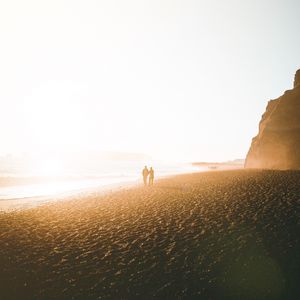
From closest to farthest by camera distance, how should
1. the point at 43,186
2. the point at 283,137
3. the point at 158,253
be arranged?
the point at 158,253, the point at 43,186, the point at 283,137

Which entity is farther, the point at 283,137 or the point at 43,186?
the point at 283,137

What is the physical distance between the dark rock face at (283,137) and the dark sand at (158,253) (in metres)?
Answer: 35.3

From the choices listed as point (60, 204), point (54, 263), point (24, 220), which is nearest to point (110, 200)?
point (60, 204)

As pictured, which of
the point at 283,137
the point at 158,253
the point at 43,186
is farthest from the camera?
the point at 283,137

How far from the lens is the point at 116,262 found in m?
10.8

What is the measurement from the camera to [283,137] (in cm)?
5456

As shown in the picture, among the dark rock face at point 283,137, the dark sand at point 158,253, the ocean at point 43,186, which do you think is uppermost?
the dark rock face at point 283,137

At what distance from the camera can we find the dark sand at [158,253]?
8719 mm

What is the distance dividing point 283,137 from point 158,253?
51408mm

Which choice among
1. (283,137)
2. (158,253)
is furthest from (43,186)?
(283,137)

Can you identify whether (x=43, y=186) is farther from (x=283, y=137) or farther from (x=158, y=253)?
(x=283, y=137)

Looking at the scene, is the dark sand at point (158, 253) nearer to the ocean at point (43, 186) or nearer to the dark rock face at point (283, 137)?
the ocean at point (43, 186)

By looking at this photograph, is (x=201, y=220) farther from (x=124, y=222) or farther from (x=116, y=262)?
(x=116, y=262)

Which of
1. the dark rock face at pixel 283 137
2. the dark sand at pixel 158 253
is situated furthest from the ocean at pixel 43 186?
the dark rock face at pixel 283 137
